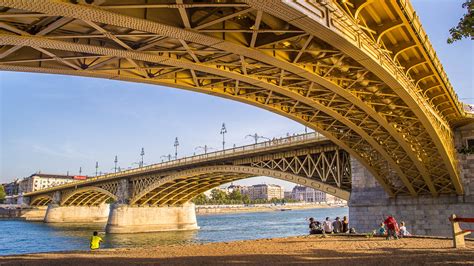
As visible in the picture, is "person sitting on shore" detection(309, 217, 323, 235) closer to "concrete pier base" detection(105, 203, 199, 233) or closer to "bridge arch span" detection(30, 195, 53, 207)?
"concrete pier base" detection(105, 203, 199, 233)

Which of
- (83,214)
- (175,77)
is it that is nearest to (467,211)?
(175,77)

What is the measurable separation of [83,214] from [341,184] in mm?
78406

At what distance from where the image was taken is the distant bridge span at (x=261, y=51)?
11383 mm

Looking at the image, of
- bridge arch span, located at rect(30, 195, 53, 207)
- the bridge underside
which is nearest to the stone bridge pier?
bridge arch span, located at rect(30, 195, 53, 207)

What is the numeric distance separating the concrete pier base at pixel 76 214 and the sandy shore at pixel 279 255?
8553 cm

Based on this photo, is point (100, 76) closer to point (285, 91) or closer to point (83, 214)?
point (285, 91)

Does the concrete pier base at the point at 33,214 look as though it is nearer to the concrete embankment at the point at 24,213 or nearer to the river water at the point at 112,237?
the concrete embankment at the point at 24,213

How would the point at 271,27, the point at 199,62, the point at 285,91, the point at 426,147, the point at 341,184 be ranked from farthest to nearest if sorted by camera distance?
the point at 341,184 → the point at 426,147 → the point at 285,91 → the point at 199,62 → the point at 271,27

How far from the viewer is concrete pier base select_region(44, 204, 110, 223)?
9419 centimetres

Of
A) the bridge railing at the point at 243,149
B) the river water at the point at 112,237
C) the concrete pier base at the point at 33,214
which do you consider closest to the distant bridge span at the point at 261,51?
the bridge railing at the point at 243,149

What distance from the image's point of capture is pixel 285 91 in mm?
20531

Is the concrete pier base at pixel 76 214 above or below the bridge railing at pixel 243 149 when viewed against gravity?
below

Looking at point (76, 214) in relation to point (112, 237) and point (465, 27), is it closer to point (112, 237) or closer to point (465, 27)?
point (112, 237)

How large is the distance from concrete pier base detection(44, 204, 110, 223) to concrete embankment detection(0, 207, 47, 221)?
1996cm
